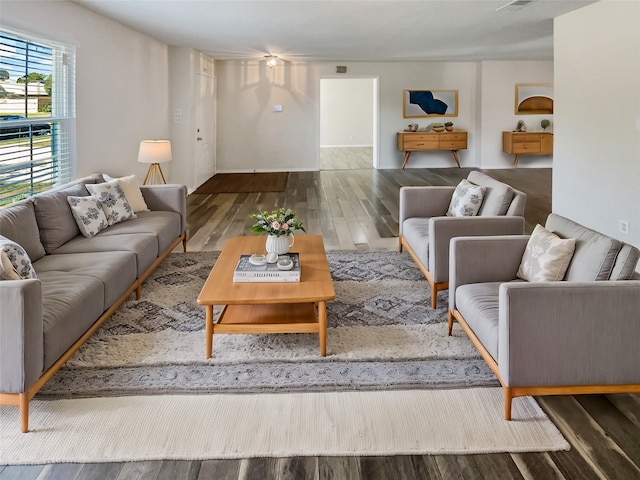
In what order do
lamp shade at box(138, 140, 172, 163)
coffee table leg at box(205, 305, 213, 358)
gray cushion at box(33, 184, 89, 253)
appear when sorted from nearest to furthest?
coffee table leg at box(205, 305, 213, 358)
gray cushion at box(33, 184, 89, 253)
lamp shade at box(138, 140, 172, 163)

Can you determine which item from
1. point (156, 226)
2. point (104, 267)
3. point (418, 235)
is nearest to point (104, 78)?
point (156, 226)

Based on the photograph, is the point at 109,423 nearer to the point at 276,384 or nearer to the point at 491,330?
the point at 276,384

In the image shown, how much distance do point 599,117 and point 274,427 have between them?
180 inches

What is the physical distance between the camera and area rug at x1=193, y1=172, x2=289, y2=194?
940cm

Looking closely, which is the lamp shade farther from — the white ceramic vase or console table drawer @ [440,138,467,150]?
console table drawer @ [440,138,467,150]

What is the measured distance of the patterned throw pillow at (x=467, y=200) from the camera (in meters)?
4.38

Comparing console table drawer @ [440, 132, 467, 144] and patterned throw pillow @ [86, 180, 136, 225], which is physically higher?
console table drawer @ [440, 132, 467, 144]

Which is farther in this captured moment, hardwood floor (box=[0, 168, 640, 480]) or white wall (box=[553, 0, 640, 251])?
white wall (box=[553, 0, 640, 251])

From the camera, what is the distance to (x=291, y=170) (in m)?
12.2

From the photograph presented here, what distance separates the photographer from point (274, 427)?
93.6 inches

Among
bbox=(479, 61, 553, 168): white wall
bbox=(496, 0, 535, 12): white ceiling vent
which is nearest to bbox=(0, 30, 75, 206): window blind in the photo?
bbox=(496, 0, 535, 12): white ceiling vent

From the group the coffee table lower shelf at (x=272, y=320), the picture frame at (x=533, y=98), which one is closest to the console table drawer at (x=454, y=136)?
Answer: the picture frame at (x=533, y=98)

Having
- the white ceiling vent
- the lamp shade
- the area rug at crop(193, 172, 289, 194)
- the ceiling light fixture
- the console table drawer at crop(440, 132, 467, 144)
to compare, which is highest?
the ceiling light fixture

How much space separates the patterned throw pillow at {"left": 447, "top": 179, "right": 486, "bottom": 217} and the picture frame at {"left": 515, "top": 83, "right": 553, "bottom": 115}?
8425 millimetres
